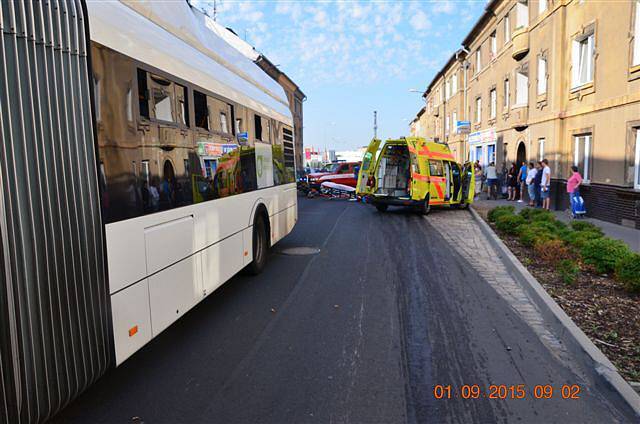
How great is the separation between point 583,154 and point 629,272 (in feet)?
36.7

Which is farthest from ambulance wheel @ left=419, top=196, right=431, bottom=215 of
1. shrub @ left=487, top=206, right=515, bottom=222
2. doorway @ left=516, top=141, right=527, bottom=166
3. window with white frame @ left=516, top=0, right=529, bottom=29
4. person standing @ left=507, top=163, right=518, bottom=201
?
window with white frame @ left=516, top=0, right=529, bottom=29

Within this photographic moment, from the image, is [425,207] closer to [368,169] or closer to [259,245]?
[368,169]

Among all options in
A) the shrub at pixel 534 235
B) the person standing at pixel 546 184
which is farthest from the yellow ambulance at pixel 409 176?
the shrub at pixel 534 235

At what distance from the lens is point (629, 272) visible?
650cm

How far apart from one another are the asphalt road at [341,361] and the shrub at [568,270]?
1.11m

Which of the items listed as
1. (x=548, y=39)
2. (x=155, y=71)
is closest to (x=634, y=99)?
(x=548, y=39)

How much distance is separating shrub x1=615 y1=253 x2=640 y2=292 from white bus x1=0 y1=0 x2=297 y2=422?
209 inches

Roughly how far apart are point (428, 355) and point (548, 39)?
1769 centimetres

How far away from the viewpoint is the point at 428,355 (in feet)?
15.1

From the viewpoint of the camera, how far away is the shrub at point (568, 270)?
7.03 m

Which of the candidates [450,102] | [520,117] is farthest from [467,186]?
[450,102]

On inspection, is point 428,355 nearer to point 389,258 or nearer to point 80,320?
point 80,320

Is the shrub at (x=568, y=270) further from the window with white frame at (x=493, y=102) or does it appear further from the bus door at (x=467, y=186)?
the window with white frame at (x=493, y=102)

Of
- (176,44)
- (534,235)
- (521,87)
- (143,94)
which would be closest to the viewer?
(143,94)
